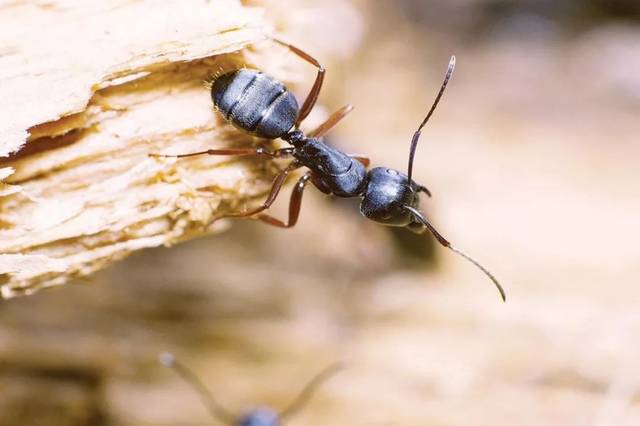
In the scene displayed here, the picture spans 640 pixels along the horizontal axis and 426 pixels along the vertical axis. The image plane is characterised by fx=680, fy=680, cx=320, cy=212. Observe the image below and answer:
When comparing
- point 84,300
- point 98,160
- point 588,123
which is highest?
point 98,160

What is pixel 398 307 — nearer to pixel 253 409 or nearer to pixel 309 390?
pixel 309 390

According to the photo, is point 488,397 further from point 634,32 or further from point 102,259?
point 634,32

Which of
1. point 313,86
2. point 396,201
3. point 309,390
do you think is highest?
point 313,86

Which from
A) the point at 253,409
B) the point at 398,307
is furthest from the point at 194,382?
the point at 398,307

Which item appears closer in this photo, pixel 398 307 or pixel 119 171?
pixel 119 171

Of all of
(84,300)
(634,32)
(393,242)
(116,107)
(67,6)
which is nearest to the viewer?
(67,6)

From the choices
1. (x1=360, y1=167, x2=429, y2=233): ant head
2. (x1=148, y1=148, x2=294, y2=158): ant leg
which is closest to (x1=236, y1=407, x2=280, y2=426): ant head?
(x1=360, y1=167, x2=429, y2=233): ant head

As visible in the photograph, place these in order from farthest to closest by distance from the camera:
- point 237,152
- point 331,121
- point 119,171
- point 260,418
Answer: point 260,418, point 331,121, point 237,152, point 119,171

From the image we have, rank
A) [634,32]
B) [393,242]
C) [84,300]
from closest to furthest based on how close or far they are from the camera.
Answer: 1. [84,300]
2. [393,242]
3. [634,32]

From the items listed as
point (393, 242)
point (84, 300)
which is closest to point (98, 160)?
point (84, 300)
